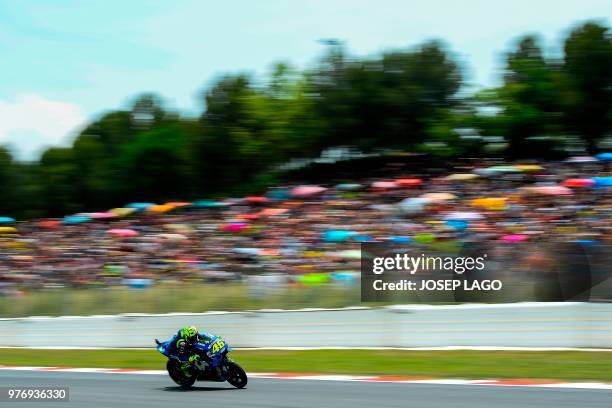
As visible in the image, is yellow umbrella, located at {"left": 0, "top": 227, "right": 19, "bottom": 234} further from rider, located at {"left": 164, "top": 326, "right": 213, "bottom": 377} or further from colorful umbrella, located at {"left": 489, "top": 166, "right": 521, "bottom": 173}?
rider, located at {"left": 164, "top": 326, "right": 213, "bottom": 377}

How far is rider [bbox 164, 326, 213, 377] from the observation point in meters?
9.33

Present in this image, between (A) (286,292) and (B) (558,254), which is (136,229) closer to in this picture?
(A) (286,292)

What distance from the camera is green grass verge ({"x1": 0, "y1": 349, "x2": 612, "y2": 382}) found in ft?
32.3

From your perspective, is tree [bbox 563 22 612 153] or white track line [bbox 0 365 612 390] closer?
white track line [bbox 0 365 612 390]

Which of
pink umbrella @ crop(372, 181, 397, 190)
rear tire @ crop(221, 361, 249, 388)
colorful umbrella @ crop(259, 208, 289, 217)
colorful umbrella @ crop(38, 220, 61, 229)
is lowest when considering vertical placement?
colorful umbrella @ crop(38, 220, 61, 229)

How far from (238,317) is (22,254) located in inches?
433

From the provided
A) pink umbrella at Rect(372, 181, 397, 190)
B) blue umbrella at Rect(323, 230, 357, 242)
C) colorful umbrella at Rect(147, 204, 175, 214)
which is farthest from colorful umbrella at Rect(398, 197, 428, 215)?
colorful umbrella at Rect(147, 204, 175, 214)

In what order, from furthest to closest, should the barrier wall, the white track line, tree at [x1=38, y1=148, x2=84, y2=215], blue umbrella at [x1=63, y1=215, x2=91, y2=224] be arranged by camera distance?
tree at [x1=38, y1=148, x2=84, y2=215] → blue umbrella at [x1=63, y1=215, x2=91, y2=224] → the barrier wall → the white track line

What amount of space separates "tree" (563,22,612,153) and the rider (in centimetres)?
2195

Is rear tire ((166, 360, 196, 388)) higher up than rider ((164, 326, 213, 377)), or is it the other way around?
rider ((164, 326, 213, 377))

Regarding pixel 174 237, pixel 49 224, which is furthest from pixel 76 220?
pixel 174 237

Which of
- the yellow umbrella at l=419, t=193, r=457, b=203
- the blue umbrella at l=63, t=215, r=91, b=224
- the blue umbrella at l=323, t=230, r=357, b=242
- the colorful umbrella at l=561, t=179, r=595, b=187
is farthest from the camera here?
the blue umbrella at l=63, t=215, r=91, b=224

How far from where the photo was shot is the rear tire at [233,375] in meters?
9.25

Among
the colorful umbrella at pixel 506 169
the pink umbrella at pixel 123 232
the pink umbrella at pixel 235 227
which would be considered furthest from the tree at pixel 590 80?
the pink umbrella at pixel 123 232
